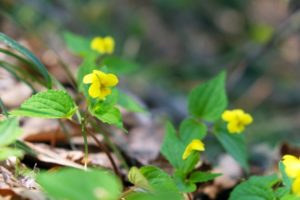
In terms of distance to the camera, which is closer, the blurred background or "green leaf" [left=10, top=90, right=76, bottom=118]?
"green leaf" [left=10, top=90, right=76, bottom=118]

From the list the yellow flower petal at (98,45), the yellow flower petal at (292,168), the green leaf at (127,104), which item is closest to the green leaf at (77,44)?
the yellow flower petal at (98,45)

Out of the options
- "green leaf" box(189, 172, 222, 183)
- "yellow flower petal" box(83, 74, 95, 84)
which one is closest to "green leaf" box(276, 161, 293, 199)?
"green leaf" box(189, 172, 222, 183)

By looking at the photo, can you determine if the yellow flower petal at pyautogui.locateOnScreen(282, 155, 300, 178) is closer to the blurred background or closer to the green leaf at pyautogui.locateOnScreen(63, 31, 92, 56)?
the green leaf at pyautogui.locateOnScreen(63, 31, 92, 56)

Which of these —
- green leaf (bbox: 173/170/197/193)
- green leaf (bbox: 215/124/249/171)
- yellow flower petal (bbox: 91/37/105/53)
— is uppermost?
yellow flower petal (bbox: 91/37/105/53)

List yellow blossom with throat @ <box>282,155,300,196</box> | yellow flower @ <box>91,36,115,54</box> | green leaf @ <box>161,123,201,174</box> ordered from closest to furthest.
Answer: yellow blossom with throat @ <box>282,155,300,196</box>, green leaf @ <box>161,123,201,174</box>, yellow flower @ <box>91,36,115,54</box>

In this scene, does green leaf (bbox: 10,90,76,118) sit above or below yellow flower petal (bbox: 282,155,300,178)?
above

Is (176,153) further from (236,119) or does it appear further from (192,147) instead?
(236,119)

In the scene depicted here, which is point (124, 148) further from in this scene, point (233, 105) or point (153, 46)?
point (153, 46)

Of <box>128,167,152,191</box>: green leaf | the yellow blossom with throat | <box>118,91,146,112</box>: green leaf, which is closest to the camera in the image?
the yellow blossom with throat
